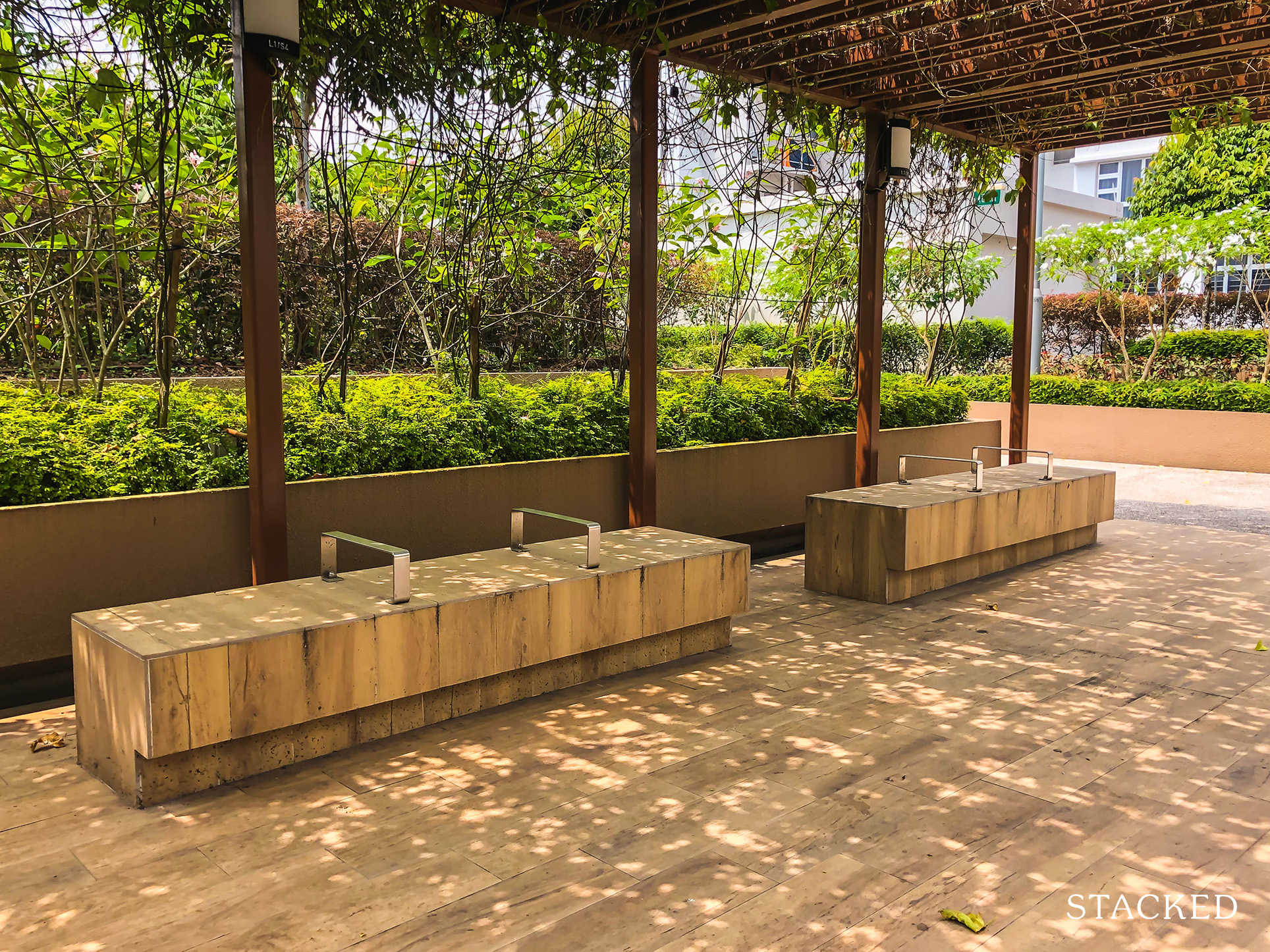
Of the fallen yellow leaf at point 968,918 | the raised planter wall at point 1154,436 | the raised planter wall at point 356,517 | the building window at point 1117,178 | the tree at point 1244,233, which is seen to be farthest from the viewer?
the building window at point 1117,178

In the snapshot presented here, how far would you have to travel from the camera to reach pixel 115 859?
260 cm

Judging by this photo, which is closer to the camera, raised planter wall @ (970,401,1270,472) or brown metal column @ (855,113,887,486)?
brown metal column @ (855,113,887,486)

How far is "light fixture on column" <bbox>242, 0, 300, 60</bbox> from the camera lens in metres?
3.72

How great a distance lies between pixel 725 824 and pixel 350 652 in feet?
4.36

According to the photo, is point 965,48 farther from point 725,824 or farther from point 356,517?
point 725,824

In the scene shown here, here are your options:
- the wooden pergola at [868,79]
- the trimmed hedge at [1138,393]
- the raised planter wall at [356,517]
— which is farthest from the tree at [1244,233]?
the raised planter wall at [356,517]

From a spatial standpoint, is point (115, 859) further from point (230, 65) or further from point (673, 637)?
point (230, 65)

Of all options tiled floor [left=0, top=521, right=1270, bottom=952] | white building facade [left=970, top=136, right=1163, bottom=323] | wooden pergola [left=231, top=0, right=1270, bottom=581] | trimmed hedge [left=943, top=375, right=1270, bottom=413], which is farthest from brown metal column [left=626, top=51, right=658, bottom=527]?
white building facade [left=970, top=136, right=1163, bottom=323]

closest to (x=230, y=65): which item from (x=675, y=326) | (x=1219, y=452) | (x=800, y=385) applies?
(x=800, y=385)

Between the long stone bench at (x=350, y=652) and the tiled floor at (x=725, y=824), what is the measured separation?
11 cm

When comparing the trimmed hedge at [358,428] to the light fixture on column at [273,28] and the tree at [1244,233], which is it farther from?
the tree at [1244,233]

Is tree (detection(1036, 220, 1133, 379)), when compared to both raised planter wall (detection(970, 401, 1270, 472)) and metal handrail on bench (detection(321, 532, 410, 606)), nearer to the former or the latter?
raised planter wall (detection(970, 401, 1270, 472))

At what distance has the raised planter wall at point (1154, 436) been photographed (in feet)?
35.6

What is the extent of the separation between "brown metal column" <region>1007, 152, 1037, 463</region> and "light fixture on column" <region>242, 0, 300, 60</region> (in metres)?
6.03
